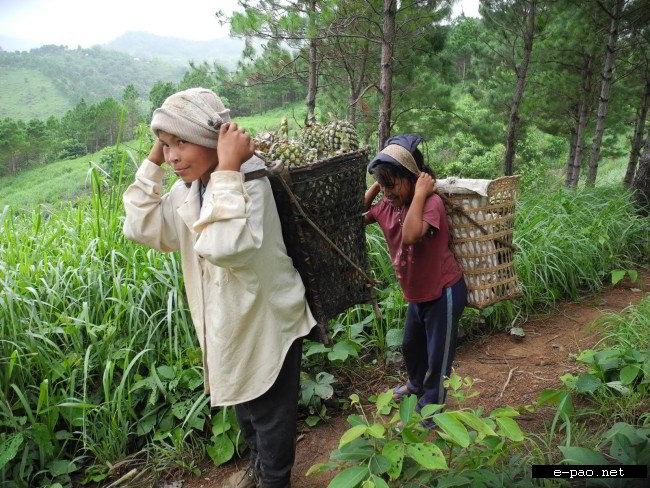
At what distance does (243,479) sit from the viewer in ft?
7.20

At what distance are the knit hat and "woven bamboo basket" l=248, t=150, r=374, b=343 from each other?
235 millimetres

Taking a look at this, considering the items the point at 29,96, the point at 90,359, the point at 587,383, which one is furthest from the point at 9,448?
the point at 29,96

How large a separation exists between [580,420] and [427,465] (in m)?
1.51

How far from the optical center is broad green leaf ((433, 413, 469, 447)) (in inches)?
46.3

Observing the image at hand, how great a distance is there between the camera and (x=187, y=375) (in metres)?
2.56

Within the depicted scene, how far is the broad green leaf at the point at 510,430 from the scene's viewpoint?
4.21ft

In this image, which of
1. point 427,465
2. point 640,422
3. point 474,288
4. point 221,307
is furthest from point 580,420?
point 221,307

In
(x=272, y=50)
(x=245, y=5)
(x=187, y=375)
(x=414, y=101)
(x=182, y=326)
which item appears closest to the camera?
(x=187, y=375)

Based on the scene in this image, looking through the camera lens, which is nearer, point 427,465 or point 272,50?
point 427,465

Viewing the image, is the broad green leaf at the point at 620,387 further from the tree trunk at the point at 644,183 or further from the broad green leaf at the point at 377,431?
the tree trunk at the point at 644,183

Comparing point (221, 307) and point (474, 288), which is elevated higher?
point (221, 307)

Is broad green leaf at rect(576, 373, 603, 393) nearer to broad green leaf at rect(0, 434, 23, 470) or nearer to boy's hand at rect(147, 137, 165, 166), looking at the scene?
boy's hand at rect(147, 137, 165, 166)

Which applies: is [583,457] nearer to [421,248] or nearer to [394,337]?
[421,248]

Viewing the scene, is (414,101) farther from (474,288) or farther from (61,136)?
(61,136)
